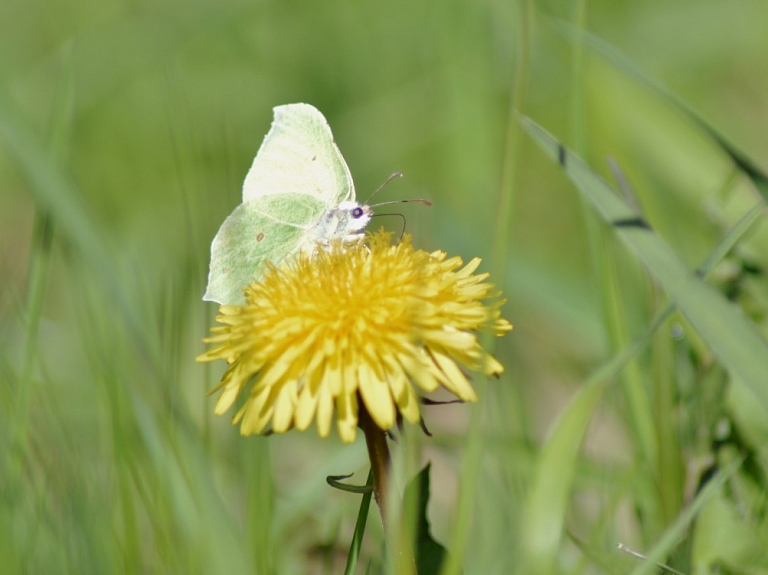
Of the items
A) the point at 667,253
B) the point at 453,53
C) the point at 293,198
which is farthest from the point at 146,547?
the point at 453,53

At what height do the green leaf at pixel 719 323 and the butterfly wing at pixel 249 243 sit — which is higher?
the butterfly wing at pixel 249 243

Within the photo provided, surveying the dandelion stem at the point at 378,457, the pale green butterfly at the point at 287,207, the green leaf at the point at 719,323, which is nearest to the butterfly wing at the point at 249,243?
the pale green butterfly at the point at 287,207

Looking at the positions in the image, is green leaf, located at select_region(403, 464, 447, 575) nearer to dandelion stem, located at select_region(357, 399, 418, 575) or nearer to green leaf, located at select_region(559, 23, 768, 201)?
dandelion stem, located at select_region(357, 399, 418, 575)

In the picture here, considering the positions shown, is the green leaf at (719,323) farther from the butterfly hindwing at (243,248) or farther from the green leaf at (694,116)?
the butterfly hindwing at (243,248)

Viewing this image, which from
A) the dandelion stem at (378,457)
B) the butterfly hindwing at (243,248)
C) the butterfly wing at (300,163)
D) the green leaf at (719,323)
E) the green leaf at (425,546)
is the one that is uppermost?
the butterfly wing at (300,163)

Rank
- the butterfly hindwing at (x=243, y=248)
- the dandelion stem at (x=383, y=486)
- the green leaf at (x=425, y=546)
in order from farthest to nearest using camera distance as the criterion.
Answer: the butterfly hindwing at (x=243, y=248) < the green leaf at (x=425, y=546) < the dandelion stem at (x=383, y=486)

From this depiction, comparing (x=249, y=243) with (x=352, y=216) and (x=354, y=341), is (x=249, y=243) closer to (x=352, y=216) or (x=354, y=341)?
(x=352, y=216)

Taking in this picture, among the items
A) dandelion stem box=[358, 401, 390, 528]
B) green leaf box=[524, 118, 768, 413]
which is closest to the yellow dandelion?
dandelion stem box=[358, 401, 390, 528]

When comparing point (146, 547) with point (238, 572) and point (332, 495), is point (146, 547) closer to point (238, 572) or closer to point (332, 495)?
point (332, 495)
